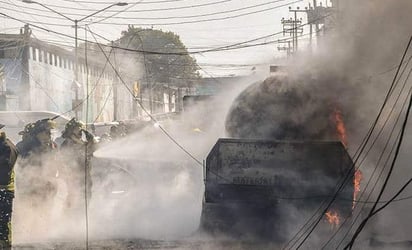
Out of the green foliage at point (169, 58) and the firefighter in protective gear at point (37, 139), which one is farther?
the green foliage at point (169, 58)

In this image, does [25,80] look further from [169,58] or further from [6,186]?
[169,58]

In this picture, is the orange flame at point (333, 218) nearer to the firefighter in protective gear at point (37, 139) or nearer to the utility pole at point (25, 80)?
the firefighter in protective gear at point (37, 139)

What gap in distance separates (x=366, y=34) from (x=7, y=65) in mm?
26649

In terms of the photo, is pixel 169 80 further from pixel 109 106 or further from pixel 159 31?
pixel 109 106

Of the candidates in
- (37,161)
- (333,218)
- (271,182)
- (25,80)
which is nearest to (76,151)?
(37,161)

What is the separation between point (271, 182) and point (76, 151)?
4722 mm

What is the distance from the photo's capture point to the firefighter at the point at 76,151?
10977mm

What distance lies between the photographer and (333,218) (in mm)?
7891

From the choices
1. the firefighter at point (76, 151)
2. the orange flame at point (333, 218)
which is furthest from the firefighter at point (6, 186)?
the orange flame at point (333, 218)

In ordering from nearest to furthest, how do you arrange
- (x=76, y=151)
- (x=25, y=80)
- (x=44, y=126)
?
1. (x=44, y=126)
2. (x=76, y=151)
3. (x=25, y=80)

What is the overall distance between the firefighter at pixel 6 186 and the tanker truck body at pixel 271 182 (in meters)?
2.93

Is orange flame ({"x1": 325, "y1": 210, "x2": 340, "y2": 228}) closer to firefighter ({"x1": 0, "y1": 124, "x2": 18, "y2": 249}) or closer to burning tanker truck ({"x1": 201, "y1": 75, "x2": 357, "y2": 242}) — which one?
burning tanker truck ({"x1": 201, "y1": 75, "x2": 357, "y2": 242})

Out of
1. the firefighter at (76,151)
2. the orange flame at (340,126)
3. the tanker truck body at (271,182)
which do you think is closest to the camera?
the tanker truck body at (271,182)

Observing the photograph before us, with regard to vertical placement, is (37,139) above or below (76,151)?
above
